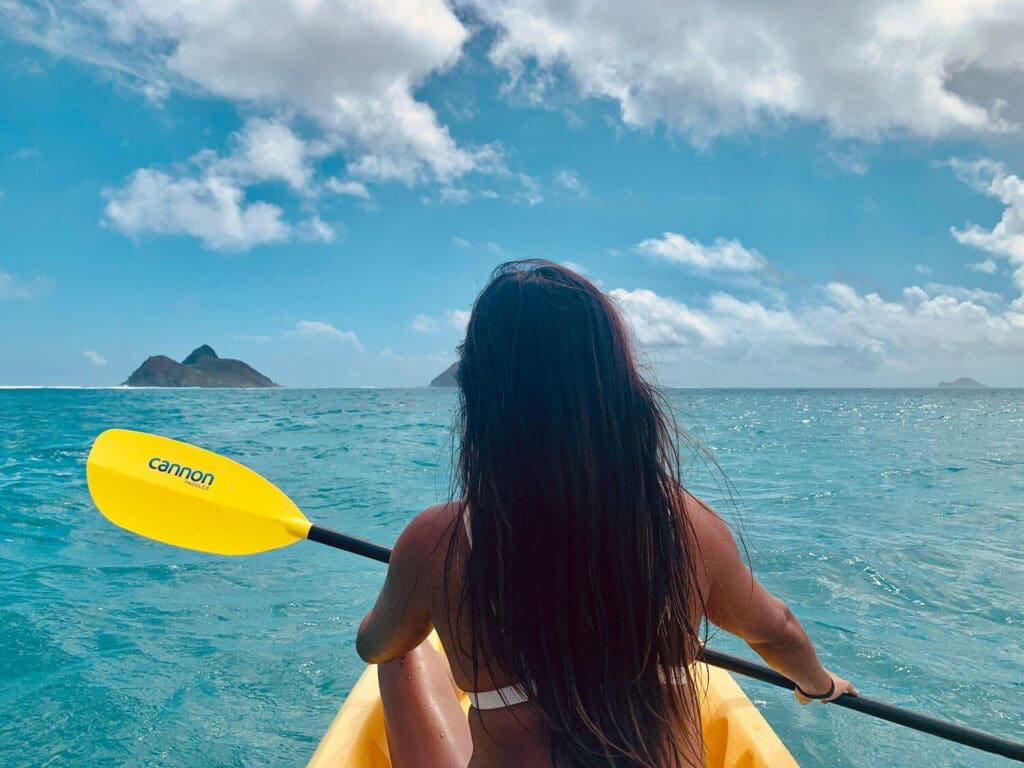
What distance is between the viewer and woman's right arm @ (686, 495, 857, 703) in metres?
1.33

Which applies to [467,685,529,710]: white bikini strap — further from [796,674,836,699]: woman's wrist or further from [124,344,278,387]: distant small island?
[124,344,278,387]: distant small island

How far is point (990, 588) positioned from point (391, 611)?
5916mm

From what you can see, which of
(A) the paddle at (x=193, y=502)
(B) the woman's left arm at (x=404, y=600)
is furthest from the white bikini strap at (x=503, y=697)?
(A) the paddle at (x=193, y=502)

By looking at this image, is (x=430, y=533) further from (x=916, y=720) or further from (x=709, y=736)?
(x=916, y=720)

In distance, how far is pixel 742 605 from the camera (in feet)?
4.66

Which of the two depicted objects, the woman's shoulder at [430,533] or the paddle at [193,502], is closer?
the woman's shoulder at [430,533]

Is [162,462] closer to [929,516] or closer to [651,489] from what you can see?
[651,489]

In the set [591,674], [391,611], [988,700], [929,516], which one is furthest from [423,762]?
[929,516]

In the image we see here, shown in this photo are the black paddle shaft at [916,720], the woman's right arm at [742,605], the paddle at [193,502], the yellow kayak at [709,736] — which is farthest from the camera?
the paddle at [193,502]

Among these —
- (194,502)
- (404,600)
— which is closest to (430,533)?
(404,600)

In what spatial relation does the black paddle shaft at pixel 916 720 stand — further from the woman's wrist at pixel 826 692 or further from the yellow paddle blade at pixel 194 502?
the yellow paddle blade at pixel 194 502

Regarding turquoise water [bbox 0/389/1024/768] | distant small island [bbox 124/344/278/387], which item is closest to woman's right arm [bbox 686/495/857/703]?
turquoise water [bbox 0/389/1024/768]

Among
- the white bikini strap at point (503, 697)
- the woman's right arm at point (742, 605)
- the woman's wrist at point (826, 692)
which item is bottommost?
the woman's wrist at point (826, 692)

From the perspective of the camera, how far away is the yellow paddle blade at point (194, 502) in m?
2.96
